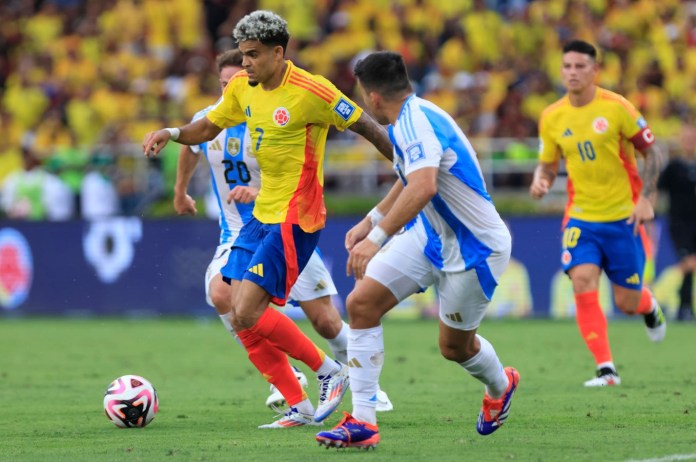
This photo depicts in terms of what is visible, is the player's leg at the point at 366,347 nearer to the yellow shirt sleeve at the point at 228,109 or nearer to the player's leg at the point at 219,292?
the yellow shirt sleeve at the point at 228,109

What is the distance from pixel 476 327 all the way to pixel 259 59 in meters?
2.12

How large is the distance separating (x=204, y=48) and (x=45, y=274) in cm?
679

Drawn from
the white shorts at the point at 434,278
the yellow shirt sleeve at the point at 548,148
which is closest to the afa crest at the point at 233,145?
the white shorts at the point at 434,278

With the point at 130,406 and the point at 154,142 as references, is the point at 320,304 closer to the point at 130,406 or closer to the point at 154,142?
the point at 130,406

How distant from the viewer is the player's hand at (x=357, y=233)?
6.88m

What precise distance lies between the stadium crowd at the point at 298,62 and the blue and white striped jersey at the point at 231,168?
1115cm

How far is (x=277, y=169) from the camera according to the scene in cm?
800

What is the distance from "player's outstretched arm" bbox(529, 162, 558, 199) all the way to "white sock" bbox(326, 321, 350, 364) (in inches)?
90.4

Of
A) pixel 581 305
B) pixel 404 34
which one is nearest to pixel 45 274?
pixel 404 34

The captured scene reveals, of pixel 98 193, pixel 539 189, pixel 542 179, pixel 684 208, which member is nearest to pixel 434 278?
pixel 539 189

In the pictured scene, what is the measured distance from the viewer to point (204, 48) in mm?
24047

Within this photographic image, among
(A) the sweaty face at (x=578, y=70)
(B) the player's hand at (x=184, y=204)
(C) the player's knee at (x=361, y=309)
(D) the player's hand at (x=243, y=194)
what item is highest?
(A) the sweaty face at (x=578, y=70)

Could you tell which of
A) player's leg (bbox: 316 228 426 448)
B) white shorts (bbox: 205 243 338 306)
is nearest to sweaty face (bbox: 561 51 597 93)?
white shorts (bbox: 205 243 338 306)

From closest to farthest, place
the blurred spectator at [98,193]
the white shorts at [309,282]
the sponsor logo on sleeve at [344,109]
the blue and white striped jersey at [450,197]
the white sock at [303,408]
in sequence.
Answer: the blue and white striped jersey at [450,197]
the sponsor logo on sleeve at [344,109]
the white sock at [303,408]
the white shorts at [309,282]
the blurred spectator at [98,193]
